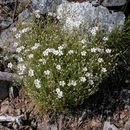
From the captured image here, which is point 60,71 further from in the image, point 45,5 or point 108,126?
point 45,5

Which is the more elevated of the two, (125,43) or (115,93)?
(125,43)

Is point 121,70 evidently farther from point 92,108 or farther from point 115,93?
point 92,108

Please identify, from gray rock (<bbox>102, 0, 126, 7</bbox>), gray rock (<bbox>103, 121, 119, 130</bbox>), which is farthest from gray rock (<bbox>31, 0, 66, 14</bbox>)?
gray rock (<bbox>103, 121, 119, 130</bbox>)

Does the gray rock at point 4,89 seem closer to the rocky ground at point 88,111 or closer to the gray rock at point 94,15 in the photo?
the rocky ground at point 88,111

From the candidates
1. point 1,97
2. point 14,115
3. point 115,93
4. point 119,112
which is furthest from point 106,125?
point 1,97

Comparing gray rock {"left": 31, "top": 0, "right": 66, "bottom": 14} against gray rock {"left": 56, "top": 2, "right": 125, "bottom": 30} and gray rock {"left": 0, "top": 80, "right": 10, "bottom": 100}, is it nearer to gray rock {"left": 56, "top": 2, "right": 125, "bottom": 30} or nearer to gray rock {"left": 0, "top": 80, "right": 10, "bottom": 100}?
gray rock {"left": 56, "top": 2, "right": 125, "bottom": 30}

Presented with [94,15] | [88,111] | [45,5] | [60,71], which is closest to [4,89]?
[60,71]
